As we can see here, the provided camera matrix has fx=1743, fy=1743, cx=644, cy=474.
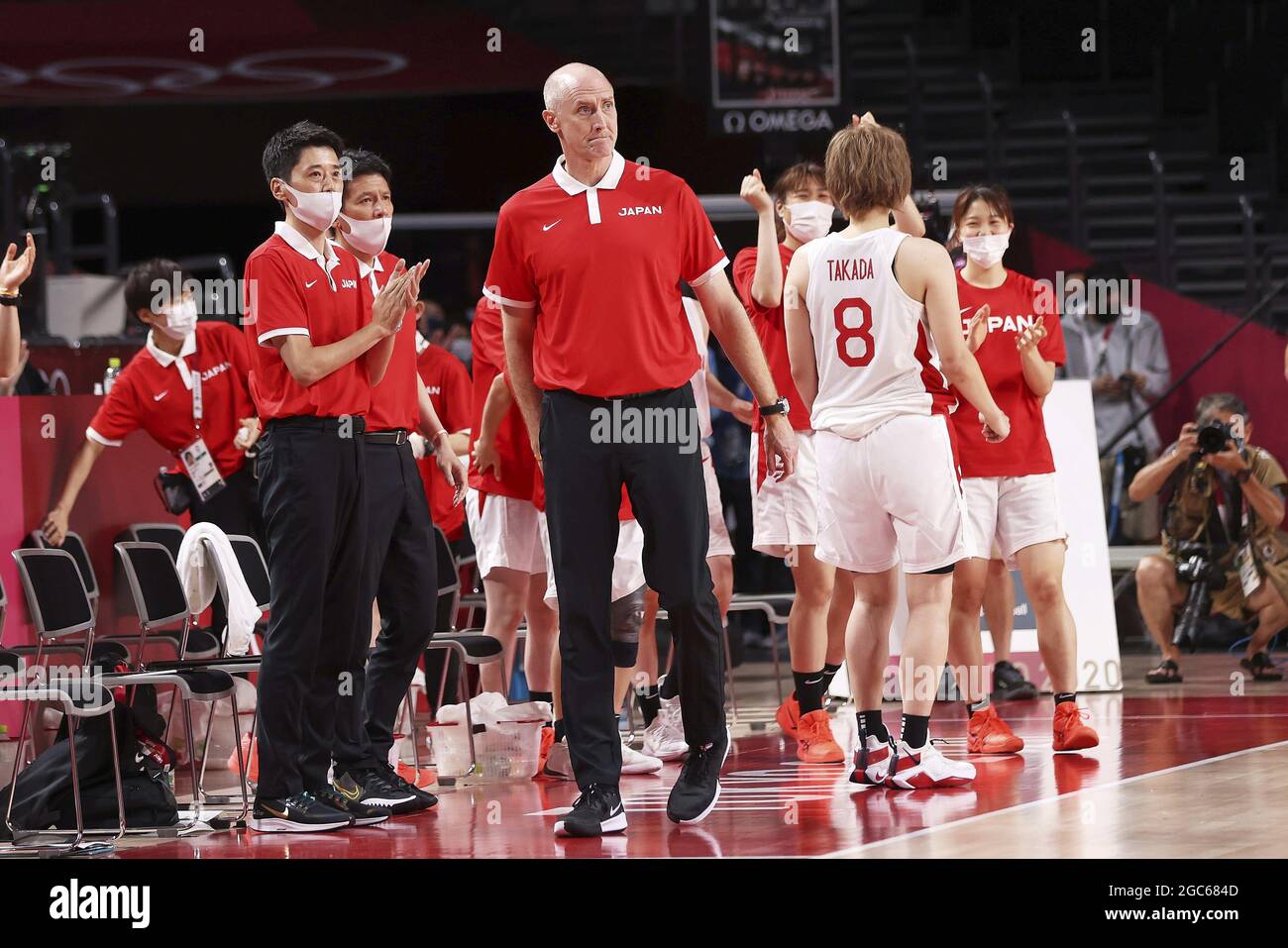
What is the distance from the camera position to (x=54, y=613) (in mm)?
5250

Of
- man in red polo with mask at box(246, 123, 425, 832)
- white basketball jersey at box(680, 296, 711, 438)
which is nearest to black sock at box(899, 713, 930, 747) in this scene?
white basketball jersey at box(680, 296, 711, 438)

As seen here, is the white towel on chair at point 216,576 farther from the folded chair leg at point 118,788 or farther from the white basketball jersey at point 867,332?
the white basketball jersey at point 867,332

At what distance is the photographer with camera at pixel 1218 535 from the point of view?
315 inches

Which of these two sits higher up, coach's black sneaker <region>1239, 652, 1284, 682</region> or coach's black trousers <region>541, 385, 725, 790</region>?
coach's black trousers <region>541, 385, 725, 790</region>

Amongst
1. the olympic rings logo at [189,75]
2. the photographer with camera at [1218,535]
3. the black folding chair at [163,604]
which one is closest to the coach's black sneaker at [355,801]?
the black folding chair at [163,604]

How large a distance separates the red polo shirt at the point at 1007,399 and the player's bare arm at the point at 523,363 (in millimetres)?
1875

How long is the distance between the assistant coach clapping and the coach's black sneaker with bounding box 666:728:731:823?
2 centimetres

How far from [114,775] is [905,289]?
8.23ft

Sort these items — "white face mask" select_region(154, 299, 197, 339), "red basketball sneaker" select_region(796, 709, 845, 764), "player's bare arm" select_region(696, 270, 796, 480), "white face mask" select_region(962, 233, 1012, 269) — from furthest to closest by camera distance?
"white face mask" select_region(154, 299, 197, 339), "white face mask" select_region(962, 233, 1012, 269), "red basketball sneaker" select_region(796, 709, 845, 764), "player's bare arm" select_region(696, 270, 796, 480)

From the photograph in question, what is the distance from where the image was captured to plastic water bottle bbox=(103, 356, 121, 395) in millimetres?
7574

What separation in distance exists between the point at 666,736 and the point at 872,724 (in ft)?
3.88

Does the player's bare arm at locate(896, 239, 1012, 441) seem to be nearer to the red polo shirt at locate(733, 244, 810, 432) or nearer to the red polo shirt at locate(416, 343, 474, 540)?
the red polo shirt at locate(733, 244, 810, 432)

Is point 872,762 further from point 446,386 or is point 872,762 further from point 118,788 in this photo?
point 446,386

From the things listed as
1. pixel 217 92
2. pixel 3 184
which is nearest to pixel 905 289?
pixel 3 184
